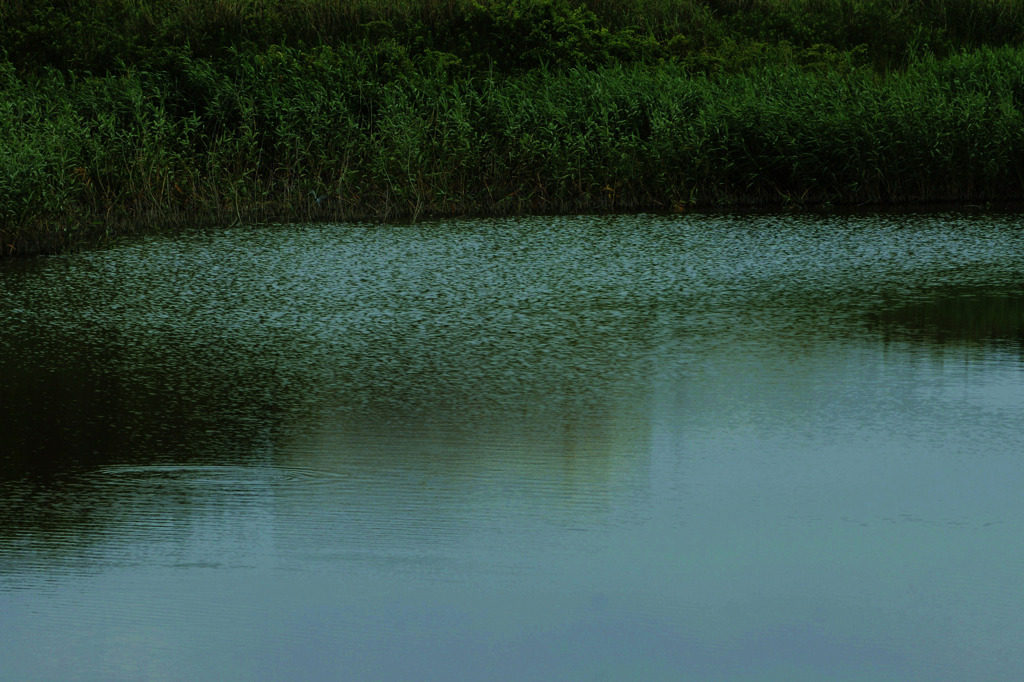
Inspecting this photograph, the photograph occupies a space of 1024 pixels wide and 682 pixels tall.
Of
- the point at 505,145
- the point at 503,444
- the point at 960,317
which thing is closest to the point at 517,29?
the point at 505,145

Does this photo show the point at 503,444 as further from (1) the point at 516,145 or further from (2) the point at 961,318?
(1) the point at 516,145

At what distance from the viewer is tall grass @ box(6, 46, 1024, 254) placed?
14.2 metres

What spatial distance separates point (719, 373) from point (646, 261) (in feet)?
13.6

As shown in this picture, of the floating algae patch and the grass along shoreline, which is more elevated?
the grass along shoreline

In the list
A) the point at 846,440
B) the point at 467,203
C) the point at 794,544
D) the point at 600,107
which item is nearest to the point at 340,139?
the point at 467,203

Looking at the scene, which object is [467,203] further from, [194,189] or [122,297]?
[122,297]

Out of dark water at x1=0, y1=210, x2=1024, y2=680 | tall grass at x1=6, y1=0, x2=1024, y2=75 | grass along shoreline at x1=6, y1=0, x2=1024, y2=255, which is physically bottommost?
dark water at x1=0, y1=210, x2=1024, y2=680

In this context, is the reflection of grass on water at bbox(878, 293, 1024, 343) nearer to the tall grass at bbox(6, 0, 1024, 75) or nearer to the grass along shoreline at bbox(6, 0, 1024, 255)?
the grass along shoreline at bbox(6, 0, 1024, 255)

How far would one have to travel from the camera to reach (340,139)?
14.8 metres

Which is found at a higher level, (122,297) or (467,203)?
(467,203)

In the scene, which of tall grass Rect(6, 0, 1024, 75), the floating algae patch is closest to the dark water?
the floating algae patch

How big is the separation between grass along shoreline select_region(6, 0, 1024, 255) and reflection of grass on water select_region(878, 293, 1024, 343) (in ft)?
20.7

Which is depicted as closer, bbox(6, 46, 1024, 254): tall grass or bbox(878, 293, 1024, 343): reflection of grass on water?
bbox(878, 293, 1024, 343): reflection of grass on water

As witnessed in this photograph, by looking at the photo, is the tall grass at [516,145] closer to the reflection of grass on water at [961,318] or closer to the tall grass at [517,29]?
the tall grass at [517,29]
